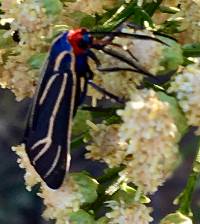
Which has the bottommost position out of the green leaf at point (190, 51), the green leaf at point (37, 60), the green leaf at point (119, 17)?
the green leaf at point (37, 60)

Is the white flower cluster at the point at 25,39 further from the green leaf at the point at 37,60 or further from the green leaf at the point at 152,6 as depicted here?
the green leaf at the point at 152,6

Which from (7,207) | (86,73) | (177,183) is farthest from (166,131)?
(177,183)

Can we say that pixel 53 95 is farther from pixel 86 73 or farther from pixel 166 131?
pixel 166 131

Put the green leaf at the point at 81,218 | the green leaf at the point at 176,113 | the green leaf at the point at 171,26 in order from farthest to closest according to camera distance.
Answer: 1. the green leaf at the point at 171,26
2. the green leaf at the point at 81,218
3. the green leaf at the point at 176,113

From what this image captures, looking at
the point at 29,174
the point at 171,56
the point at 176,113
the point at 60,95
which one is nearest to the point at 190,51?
the point at 171,56

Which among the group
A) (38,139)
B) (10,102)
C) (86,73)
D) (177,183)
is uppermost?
Result: (86,73)

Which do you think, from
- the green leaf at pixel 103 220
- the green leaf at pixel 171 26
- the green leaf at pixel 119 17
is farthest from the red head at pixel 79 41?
the green leaf at pixel 103 220

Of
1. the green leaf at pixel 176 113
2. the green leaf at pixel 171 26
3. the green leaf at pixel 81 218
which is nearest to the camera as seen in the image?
the green leaf at pixel 176 113
